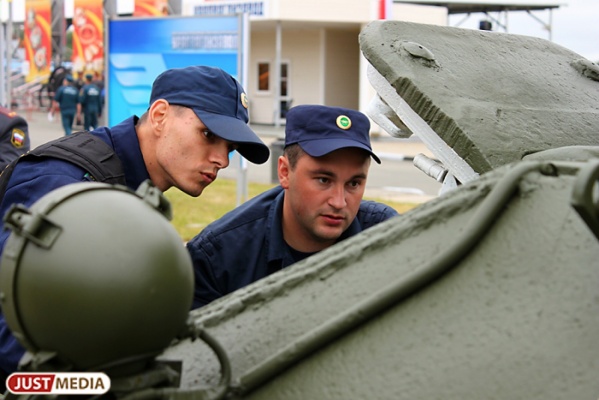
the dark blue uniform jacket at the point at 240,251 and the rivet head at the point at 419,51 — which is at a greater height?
the rivet head at the point at 419,51

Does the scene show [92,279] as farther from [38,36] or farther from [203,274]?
[38,36]

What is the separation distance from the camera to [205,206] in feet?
37.8

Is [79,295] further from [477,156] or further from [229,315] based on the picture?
[477,156]

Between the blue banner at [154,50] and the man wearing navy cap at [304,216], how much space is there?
222 inches

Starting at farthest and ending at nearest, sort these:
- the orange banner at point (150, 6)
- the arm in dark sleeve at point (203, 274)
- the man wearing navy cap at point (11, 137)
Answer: the orange banner at point (150, 6), the man wearing navy cap at point (11, 137), the arm in dark sleeve at point (203, 274)

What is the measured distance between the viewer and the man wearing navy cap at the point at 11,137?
18.3 ft

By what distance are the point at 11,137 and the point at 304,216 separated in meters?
3.24

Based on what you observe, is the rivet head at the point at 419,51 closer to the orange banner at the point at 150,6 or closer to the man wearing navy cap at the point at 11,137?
the man wearing navy cap at the point at 11,137

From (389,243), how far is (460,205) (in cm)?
14

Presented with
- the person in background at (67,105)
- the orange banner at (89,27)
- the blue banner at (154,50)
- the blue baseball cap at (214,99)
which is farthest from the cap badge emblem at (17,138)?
the person in background at (67,105)

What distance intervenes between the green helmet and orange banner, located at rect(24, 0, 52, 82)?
2535 cm

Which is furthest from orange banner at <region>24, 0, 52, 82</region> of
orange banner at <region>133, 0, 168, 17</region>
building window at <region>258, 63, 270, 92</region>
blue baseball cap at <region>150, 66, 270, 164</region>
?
blue baseball cap at <region>150, 66, 270, 164</region>

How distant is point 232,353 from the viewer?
1.55 meters

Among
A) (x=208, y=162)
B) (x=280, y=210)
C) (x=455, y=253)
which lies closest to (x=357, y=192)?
(x=280, y=210)
